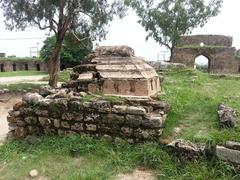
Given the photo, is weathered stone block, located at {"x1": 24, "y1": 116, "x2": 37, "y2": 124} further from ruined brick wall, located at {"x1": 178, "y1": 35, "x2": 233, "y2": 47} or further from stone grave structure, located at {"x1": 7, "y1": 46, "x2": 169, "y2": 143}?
ruined brick wall, located at {"x1": 178, "y1": 35, "x2": 233, "y2": 47}

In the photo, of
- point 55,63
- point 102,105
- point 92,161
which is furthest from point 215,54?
point 92,161

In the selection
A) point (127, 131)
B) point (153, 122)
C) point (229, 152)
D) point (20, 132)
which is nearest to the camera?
point (229, 152)

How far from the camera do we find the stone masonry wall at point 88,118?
3.94m

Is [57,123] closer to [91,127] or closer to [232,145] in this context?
[91,127]

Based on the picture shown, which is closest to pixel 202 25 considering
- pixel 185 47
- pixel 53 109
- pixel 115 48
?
pixel 185 47

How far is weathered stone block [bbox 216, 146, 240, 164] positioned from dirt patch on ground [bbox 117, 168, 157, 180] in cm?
77

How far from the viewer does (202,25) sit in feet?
74.3

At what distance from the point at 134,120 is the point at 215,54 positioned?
830 inches

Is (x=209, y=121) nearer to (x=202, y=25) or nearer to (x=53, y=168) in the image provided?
(x=53, y=168)

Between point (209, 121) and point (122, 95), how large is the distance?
1431 mm

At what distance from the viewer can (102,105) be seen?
13.7 feet

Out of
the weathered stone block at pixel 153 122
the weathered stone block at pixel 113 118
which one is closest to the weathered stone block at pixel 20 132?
the weathered stone block at pixel 113 118

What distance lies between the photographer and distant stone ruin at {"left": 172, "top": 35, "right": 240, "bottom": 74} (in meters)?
23.3

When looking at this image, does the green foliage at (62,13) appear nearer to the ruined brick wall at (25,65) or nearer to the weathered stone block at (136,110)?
the weathered stone block at (136,110)
